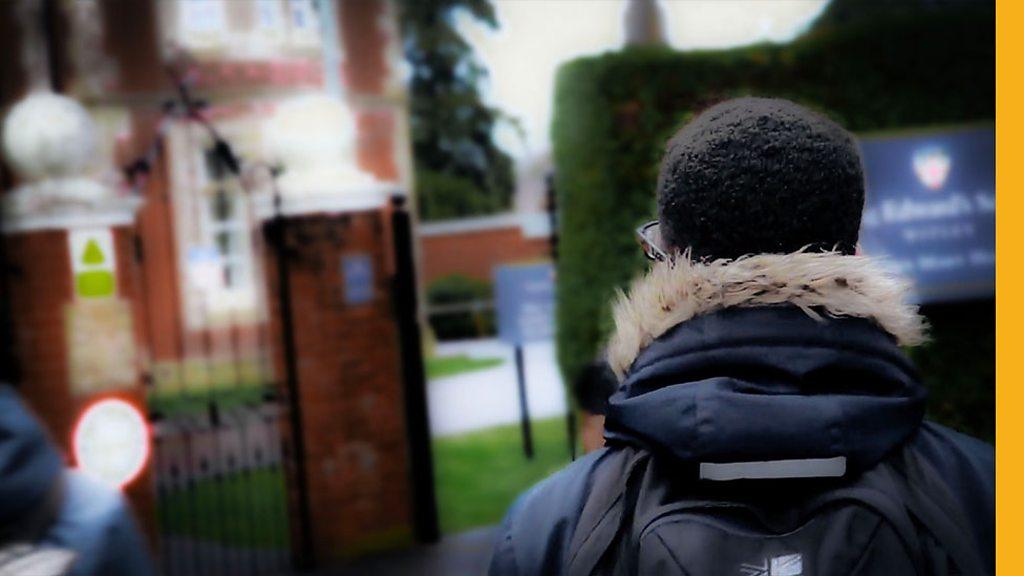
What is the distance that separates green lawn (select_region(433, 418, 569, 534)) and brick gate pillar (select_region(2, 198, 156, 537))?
1.90 metres

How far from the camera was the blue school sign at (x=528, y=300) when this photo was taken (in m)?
5.88

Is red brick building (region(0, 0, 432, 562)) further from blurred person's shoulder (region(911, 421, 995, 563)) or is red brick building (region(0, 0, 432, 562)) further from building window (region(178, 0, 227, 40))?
blurred person's shoulder (region(911, 421, 995, 563))

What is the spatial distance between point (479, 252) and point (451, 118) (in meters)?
0.98

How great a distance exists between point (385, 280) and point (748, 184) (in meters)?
4.36

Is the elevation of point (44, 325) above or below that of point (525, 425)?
above

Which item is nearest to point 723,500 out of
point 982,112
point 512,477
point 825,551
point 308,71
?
point 825,551

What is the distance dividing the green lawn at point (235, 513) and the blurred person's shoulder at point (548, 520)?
440cm

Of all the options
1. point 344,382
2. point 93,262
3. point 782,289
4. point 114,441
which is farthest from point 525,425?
point 782,289

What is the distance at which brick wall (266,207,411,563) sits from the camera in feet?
16.9

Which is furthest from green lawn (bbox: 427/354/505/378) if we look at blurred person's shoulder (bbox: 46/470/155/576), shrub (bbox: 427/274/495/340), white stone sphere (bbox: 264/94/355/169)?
blurred person's shoulder (bbox: 46/470/155/576)

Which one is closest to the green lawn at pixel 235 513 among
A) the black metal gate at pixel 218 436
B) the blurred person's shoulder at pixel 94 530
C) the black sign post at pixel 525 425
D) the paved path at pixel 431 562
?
the black metal gate at pixel 218 436

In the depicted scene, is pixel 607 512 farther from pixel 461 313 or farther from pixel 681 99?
pixel 461 313

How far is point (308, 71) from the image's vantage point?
6777 millimetres

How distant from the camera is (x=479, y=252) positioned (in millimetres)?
6273
